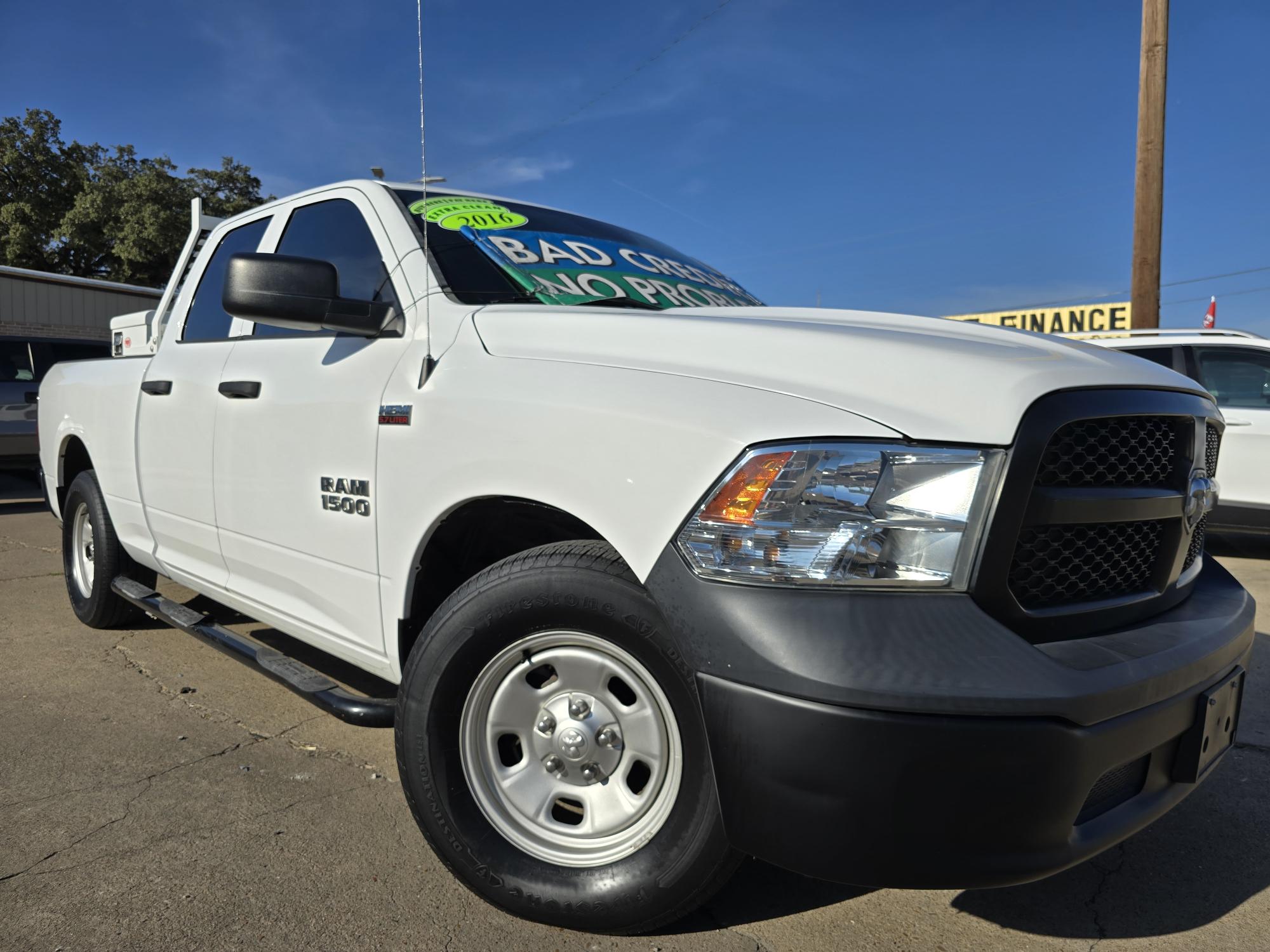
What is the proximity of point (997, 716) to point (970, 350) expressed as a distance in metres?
0.73

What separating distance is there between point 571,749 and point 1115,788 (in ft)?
3.57

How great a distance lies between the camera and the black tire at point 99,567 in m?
4.23

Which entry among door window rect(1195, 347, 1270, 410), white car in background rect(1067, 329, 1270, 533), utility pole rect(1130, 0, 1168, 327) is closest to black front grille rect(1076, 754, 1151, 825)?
white car in background rect(1067, 329, 1270, 533)

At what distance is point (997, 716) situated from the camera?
1.50 metres

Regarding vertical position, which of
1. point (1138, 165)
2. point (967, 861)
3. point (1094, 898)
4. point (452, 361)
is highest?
point (1138, 165)

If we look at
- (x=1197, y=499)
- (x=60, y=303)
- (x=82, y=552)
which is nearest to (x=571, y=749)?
(x=1197, y=499)

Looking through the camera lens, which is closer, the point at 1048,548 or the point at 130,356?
the point at 1048,548

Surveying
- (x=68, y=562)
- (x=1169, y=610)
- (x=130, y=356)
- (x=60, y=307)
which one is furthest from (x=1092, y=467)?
(x=60, y=307)

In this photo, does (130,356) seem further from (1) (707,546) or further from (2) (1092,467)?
(2) (1092,467)

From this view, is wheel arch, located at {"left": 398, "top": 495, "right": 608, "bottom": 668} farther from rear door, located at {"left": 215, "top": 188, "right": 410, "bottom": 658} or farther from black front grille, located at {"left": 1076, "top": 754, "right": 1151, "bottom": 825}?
black front grille, located at {"left": 1076, "top": 754, "right": 1151, "bottom": 825}

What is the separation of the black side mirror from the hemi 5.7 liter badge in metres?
0.27

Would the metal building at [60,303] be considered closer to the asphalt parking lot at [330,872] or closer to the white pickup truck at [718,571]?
the asphalt parking lot at [330,872]

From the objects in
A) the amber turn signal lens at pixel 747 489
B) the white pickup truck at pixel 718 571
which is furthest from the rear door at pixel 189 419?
the amber turn signal lens at pixel 747 489

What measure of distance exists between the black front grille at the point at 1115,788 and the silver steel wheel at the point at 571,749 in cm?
76
